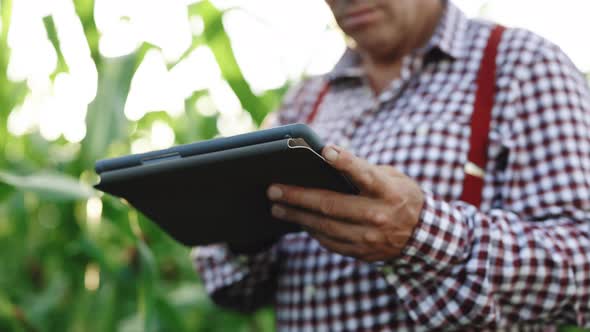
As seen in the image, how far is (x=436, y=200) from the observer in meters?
0.50

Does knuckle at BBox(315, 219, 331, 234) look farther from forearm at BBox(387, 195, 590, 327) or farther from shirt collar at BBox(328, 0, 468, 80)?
shirt collar at BBox(328, 0, 468, 80)

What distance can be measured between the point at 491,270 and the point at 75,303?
561 mm

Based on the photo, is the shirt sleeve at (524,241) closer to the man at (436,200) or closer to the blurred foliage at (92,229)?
the man at (436,200)

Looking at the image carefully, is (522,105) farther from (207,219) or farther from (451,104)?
(207,219)

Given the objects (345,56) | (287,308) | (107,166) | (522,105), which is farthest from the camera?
(345,56)

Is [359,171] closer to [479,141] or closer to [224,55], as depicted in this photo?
[479,141]

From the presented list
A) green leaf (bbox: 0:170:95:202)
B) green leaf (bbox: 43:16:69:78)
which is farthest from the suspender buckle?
green leaf (bbox: 43:16:69:78)

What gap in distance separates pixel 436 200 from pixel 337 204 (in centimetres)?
8

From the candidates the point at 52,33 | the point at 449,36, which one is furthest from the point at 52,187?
the point at 449,36

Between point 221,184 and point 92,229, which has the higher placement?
point 221,184

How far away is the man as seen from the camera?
1.63ft

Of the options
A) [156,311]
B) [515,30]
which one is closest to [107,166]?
[156,311]

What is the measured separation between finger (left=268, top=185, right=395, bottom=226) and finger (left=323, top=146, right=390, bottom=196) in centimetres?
1

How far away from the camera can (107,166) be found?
0.46m
